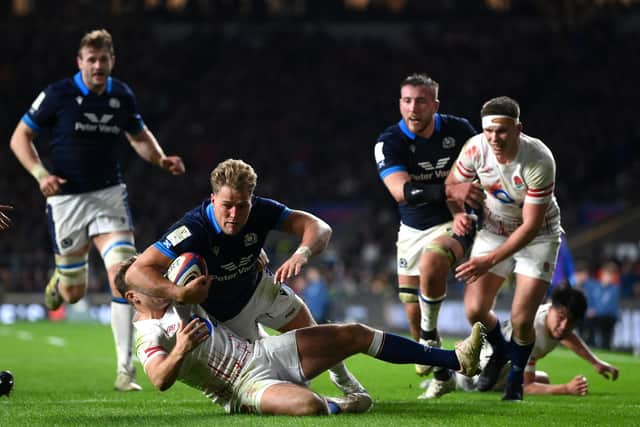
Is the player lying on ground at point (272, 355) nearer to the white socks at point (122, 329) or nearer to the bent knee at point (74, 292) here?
the white socks at point (122, 329)

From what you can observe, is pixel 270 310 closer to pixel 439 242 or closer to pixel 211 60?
pixel 439 242

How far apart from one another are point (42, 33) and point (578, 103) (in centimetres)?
1523

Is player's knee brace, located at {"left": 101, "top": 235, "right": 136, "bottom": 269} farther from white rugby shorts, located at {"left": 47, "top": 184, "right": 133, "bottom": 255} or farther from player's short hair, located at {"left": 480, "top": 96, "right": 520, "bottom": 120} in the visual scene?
player's short hair, located at {"left": 480, "top": 96, "right": 520, "bottom": 120}

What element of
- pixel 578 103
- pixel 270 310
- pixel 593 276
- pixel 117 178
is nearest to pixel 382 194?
pixel 578 103

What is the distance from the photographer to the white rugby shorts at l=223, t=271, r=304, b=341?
718 centimetres

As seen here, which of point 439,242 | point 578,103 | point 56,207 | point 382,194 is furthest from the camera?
point 578,103

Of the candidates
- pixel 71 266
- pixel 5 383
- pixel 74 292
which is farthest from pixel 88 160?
pixel 5 383

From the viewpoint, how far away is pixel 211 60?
111ft

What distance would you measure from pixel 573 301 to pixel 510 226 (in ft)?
2.97

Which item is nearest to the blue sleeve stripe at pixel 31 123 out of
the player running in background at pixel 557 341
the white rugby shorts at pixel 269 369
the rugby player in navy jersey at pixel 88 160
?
the rugby player in navy jersey at pixel 88 160

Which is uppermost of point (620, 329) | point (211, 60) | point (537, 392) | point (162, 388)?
point (211, 60)

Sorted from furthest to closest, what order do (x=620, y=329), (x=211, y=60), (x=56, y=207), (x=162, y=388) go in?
(x=211, y=60) < (x=620, y=329) < (x=56, y=207) < (x=162, y=388)

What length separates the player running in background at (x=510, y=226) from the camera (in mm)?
7617

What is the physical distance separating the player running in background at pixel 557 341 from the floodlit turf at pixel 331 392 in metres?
0.16
